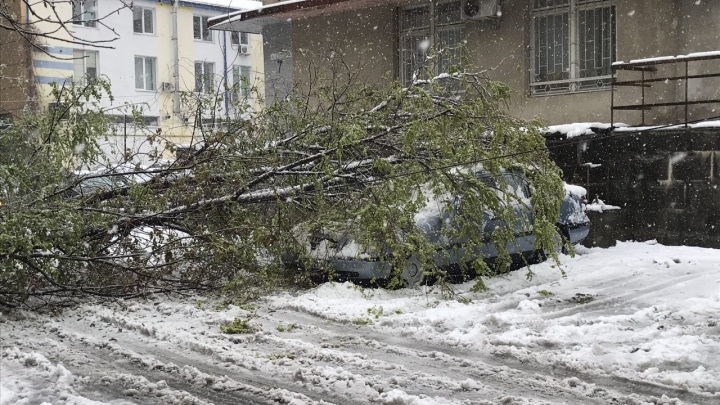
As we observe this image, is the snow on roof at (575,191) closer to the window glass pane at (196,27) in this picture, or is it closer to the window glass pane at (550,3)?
the window glass pane at (550,3)

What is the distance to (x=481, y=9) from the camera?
15.6m

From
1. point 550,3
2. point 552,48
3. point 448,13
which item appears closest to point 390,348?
point 552,48

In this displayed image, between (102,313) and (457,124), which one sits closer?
(102,313)

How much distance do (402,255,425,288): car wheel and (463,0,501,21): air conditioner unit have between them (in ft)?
24.1

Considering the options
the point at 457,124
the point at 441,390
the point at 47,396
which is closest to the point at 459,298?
the point at 457,124

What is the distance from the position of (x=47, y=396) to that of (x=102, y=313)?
2953mm

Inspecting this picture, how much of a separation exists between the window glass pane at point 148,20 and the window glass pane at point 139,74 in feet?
4.67

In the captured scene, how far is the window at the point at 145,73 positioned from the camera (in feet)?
116

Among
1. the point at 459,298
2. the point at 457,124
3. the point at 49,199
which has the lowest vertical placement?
the point at 459,298

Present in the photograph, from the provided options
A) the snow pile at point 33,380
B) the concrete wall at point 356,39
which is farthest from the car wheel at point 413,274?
the concrete wall at point 356,39

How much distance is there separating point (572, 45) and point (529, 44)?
0.89 m

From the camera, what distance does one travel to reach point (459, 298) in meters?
9.20

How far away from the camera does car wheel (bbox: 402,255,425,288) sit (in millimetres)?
9633

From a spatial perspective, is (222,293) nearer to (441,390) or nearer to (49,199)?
(49,199)
